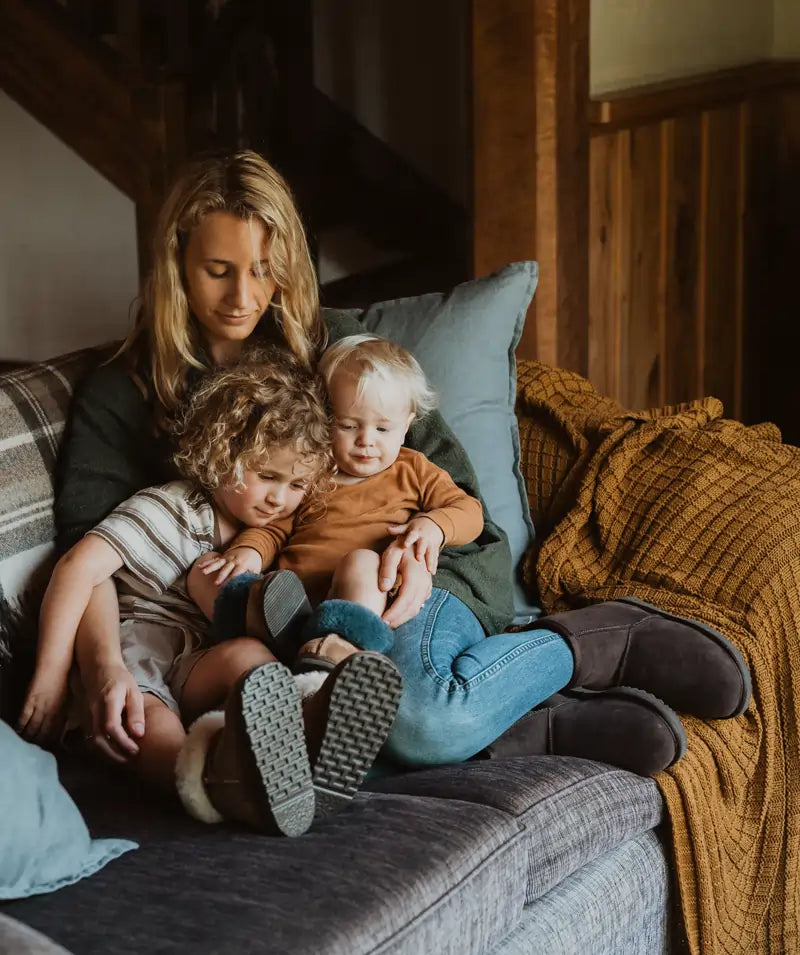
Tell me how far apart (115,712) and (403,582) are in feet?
1.29

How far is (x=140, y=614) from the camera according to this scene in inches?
69.9

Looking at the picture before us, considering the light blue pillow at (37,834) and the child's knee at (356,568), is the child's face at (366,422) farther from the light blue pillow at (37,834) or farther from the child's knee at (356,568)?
the light blue pillow at (37,834)

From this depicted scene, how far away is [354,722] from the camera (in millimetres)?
1411

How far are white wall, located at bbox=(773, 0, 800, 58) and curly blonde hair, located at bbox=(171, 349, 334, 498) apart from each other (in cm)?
274

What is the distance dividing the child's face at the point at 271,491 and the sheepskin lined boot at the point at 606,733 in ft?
1.36

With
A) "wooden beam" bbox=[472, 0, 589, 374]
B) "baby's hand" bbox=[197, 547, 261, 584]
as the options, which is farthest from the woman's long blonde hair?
"wooden beam" bbox=[472, 0, 589, 374]

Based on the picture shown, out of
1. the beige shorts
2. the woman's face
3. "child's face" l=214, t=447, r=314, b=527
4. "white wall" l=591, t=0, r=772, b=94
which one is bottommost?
the beige shorts

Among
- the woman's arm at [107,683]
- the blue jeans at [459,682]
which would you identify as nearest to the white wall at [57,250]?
the woman's arm at [107,683]

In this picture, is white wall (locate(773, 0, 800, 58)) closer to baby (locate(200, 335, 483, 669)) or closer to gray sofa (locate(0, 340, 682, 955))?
baby (locate(200, 335, 483, 669))

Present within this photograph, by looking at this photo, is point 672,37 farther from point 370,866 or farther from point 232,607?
point 370,866

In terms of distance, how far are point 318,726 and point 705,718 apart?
0.62 metres

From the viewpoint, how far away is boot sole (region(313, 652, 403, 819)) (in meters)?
1.40

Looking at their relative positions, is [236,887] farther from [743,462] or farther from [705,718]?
[743,462]

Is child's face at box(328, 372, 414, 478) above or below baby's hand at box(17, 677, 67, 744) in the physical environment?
above
